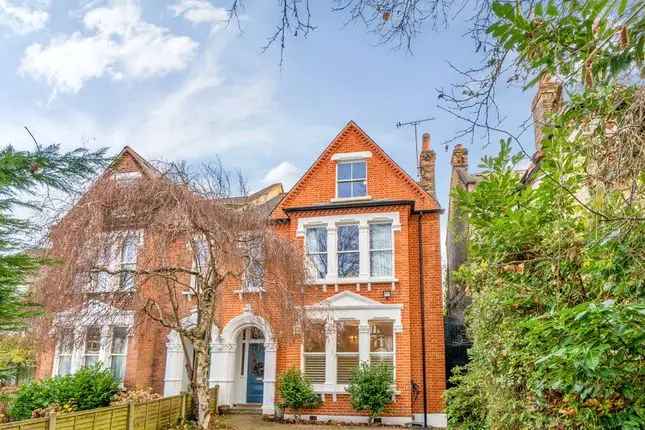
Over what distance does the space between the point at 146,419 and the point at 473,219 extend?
30.3 ft

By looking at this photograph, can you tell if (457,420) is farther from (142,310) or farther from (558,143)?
(142,310)

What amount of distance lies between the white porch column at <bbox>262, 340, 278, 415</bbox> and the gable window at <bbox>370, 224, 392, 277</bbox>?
158 inches

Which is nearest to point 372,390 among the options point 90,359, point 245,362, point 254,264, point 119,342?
point 254,264

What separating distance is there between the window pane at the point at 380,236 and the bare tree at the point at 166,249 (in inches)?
139

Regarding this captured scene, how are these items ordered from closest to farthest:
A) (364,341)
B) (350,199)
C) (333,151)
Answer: (364,341) → (350,199) → (333,151)

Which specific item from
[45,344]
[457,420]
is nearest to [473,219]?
[457,420]

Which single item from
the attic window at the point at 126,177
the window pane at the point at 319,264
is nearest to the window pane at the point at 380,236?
the window pane at the point at 319,264

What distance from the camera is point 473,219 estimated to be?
5.34 m

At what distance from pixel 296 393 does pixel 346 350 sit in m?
2.04

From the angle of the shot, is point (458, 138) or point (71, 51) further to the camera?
point (71, 51)

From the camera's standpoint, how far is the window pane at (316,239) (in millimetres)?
15938

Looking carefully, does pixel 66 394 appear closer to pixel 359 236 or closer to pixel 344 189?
pixel 359 236

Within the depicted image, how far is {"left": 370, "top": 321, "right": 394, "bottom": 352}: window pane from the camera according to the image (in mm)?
14758

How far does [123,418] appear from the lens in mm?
10188
